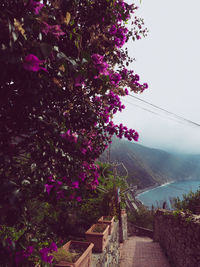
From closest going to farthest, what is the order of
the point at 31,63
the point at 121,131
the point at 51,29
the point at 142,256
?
1. the point at 31,63
2. the point at 51,29
3. the point at 121,131
4. the point at 142,256

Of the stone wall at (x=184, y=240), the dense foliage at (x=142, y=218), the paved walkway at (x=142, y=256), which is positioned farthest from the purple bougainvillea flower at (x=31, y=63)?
the dense foliage at (x=142, y=218)

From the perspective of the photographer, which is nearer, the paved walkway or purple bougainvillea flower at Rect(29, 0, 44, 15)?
purple bougainvillea flower at Rect(29, 0, 44, 15)

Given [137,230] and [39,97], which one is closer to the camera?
[39,97]

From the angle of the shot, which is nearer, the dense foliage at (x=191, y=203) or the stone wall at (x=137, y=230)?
the dense foliage at (x=191, y=203)

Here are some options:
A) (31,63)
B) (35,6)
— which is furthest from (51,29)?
(31,63)

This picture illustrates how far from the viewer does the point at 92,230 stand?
3.83 meters

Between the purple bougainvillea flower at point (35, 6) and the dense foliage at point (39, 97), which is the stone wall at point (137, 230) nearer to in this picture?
the dense foliage at point (39, 97)

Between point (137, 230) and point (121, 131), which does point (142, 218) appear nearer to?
point (137, 230)

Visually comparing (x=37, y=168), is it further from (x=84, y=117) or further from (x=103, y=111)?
(x=103, y=111)

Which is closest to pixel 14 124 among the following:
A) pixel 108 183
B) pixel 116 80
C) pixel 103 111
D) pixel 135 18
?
pixel 103 111

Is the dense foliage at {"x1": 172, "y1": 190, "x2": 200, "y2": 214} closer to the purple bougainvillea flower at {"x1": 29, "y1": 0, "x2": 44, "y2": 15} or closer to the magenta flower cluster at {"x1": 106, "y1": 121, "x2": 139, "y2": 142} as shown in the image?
the magenta flower cluster at {"x1": 106, "y1": 121, "x2": 139, "y2": 142}

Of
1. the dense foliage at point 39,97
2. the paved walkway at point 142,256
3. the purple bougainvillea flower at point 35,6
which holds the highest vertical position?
the purple bougainvillea flower at point 35,6

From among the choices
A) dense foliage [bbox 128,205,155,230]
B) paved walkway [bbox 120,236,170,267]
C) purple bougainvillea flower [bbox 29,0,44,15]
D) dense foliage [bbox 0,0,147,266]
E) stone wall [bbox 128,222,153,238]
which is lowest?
stone wall [bbox 128,222,153,238]

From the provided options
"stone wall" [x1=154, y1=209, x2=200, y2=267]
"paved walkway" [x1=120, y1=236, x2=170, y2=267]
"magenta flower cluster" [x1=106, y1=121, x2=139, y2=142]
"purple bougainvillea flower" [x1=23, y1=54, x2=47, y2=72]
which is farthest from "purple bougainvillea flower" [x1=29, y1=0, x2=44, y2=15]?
"paved walkway" [x1=120, y1=236, x2=170, y2=267]
